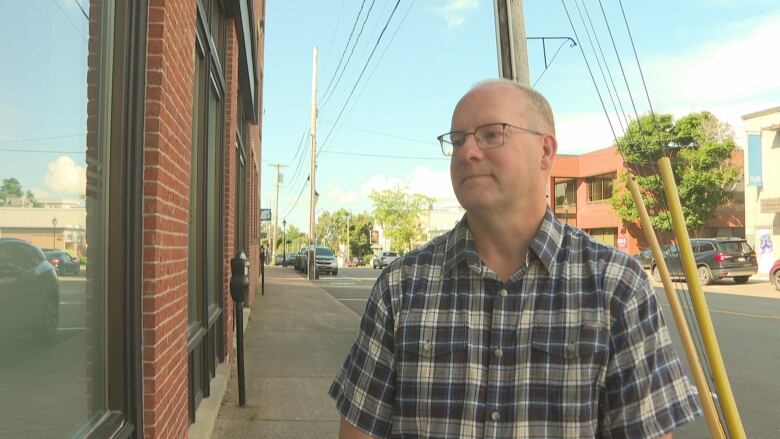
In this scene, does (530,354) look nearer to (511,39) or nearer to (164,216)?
(164,216)

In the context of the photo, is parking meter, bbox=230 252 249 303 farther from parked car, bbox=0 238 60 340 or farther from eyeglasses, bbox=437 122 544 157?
eyeglasses, bbox=437 122 544 157

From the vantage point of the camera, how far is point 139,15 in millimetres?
3059

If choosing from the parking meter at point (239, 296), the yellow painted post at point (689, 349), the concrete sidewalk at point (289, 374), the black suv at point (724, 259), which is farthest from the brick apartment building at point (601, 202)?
the yellow painted post at point (689, 349)

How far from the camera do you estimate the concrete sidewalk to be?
5715mm

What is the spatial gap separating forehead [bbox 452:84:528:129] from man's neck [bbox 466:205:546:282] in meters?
0.26

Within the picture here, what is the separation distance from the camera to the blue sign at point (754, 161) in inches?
1105

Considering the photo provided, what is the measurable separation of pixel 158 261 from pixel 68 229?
0.71m

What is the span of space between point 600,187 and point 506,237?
141 ft

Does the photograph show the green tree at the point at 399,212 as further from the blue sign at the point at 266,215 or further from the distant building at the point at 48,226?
the distant building at the point at 48,226

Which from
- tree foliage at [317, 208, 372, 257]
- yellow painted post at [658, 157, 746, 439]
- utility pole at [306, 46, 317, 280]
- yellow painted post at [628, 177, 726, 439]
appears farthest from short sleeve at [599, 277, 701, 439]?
Result: tree foliage at [317, 208, 372, 257]

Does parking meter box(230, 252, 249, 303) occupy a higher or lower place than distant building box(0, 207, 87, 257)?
lower

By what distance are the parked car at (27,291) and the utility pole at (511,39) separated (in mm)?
4478

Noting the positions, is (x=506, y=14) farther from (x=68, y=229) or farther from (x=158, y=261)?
(x=68, y=229)

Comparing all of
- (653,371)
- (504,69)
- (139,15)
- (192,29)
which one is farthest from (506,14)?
(653,371)
